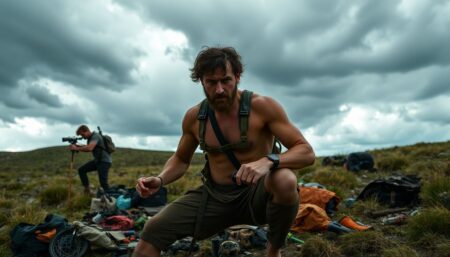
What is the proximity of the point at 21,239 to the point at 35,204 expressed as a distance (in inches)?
218

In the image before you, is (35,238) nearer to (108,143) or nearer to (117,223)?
(117,223)

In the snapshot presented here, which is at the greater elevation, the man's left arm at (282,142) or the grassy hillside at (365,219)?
the man's left arm at (282,142)

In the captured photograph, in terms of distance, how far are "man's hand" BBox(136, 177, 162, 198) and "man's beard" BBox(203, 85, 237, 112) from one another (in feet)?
3.07

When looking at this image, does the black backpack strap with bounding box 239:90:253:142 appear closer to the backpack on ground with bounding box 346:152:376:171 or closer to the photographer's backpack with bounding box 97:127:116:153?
the photographer's backpack with bounding box 97:127:116:153

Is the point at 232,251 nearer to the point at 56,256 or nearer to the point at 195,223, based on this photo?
the point at 195,223

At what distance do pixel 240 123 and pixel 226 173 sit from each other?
579 mm

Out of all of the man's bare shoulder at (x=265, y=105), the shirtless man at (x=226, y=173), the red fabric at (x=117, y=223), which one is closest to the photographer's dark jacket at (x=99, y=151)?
the red fabric at (x=117, y=223)

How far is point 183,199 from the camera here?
391cm

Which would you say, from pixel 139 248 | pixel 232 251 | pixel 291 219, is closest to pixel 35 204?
pixel 232 251

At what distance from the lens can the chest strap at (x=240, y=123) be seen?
3.67 metres

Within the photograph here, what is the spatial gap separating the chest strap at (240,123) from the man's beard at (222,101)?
0.33 ft

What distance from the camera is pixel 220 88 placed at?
146 inches

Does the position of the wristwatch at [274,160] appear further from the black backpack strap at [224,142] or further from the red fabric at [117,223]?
the red fabric at [117,223]

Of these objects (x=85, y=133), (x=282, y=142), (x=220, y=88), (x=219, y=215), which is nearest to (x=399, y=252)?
(x=282, y=142)
